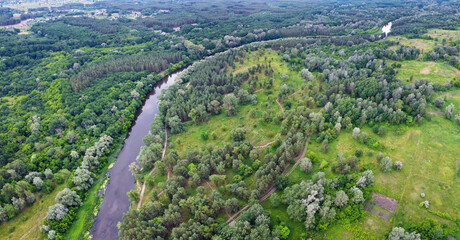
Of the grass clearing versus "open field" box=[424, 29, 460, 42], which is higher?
"open field" box=[424, 29, 460, 42]

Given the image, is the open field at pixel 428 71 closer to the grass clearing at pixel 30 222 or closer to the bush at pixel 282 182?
the bush at pixel 282 182

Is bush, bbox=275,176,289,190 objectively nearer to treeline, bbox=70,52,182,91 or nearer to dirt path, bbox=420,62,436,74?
dirt path, bbox=420,62,436,74

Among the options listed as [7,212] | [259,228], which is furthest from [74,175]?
[259,228]

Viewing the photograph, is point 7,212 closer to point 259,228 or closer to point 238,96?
point 259,228

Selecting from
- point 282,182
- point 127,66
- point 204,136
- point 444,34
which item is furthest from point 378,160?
point 444,34

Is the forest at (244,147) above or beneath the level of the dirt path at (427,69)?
beneath

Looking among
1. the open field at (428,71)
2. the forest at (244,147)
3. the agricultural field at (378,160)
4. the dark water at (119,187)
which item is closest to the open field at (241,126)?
the agricultural field at (378,160)

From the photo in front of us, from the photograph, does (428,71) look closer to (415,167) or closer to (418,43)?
(418,43)

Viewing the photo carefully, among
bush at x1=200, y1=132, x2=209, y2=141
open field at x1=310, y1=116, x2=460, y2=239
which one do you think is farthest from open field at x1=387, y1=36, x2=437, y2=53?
bush at x1=200, y1=132, x2=209, y2=141

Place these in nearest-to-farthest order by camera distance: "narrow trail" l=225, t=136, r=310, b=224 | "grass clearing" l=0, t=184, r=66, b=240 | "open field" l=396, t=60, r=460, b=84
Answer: "grass clearing" l=0, t=184, r=66, b=240 → "narrow trail" l=225, t=136, r=310, b=224 → "open field" l=396, t=60, r=460, b=84
